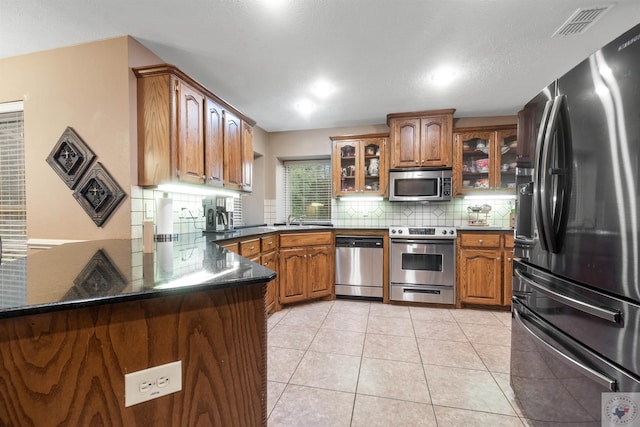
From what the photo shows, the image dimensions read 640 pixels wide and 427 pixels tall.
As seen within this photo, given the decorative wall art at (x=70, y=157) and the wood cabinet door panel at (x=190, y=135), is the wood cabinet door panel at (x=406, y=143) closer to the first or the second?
the wood cabinet door panel at (x=190, y=135)

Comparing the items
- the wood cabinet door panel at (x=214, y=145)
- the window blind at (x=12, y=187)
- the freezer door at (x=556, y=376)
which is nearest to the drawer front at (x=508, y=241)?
the freezer door at (x=556, y=376)

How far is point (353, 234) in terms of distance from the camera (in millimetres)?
3547

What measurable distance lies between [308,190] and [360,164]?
3.29 feet

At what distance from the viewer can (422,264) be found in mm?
3361

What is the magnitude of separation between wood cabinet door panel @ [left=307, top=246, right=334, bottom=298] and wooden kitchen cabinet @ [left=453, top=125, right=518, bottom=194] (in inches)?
75.3

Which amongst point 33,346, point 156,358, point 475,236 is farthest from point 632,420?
point 475,236

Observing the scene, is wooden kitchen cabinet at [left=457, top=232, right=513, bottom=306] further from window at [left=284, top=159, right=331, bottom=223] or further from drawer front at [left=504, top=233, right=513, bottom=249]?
window at [left=284, top=159, right=331, bottom=223]

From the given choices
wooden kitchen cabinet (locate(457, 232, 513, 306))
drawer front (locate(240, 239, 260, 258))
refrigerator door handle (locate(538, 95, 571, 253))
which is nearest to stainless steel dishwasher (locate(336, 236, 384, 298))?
wooden kitchen cabinet (locate(457, 232, 513, 306))

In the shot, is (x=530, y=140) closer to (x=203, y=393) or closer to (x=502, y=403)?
(x=502, y=403)

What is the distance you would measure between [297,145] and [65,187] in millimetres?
2829

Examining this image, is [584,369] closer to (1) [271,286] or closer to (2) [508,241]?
(2) [508,241]

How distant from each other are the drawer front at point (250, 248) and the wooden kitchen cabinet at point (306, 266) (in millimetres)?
495

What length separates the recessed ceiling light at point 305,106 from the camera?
10.7 feet

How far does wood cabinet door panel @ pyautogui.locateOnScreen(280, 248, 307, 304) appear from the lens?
3242 mm
